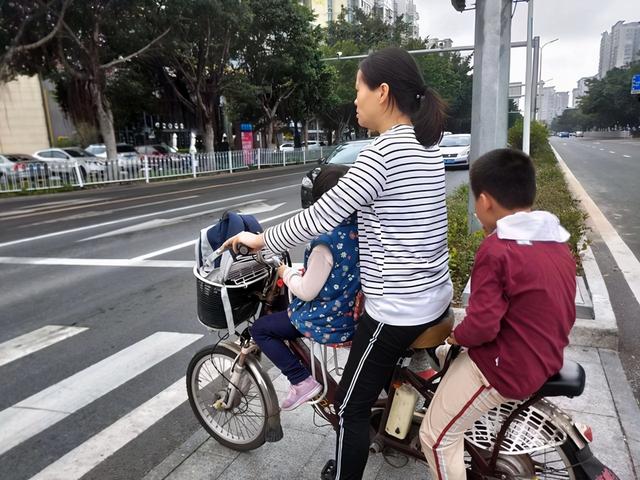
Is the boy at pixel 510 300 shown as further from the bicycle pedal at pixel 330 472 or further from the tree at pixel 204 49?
the tree at pixel 204 49

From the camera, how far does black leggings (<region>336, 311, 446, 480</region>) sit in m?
1.86

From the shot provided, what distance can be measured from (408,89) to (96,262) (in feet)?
21.6

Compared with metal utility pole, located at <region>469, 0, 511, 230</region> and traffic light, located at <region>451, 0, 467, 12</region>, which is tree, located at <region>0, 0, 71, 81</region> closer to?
traffic light, located at <region>451, 0, 467, 12</region>

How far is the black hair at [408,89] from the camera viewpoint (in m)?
1.76

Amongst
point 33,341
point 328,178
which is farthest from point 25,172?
point 328,178

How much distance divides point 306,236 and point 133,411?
7.35ft

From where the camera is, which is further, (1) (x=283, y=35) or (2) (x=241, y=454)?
(1) (x=283, y=35)

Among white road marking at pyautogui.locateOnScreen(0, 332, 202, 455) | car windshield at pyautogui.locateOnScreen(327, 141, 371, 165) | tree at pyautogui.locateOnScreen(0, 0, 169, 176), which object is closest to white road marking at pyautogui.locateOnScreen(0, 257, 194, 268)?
white road marking at pyautogui.locateOnScreen(0, 332, 202, 455)

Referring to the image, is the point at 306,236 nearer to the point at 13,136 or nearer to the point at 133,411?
the point at 133,411

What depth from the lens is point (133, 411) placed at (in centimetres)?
334

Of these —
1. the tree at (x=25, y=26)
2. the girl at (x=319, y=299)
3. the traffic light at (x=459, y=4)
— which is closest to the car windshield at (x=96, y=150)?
the tree at (x=25, y=26)

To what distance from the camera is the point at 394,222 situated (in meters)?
1.75

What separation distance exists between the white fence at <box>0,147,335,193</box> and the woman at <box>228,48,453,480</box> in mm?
18296

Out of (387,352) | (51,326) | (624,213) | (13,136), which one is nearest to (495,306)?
(387,352)
